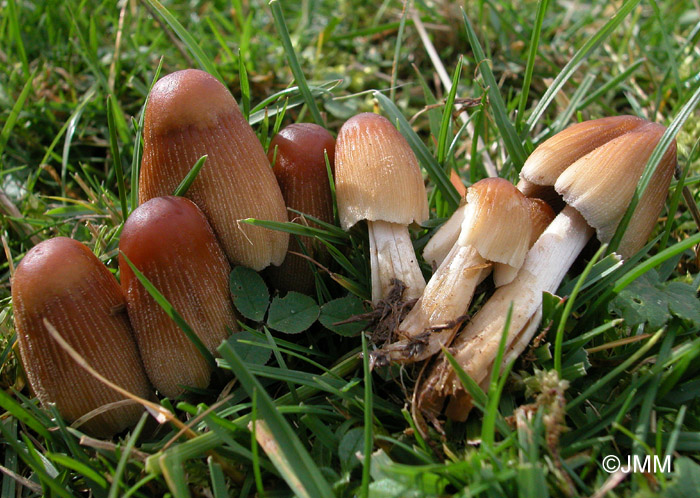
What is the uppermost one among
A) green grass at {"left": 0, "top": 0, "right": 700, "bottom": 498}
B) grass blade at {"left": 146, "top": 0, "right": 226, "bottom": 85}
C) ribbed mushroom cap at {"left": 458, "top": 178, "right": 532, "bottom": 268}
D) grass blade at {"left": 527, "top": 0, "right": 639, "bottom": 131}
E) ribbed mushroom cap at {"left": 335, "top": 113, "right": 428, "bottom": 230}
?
grass blade at {"left": 146, "top": 0, "right": 226, "bottom": 85}

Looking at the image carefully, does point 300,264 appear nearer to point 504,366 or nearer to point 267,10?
point 504,366

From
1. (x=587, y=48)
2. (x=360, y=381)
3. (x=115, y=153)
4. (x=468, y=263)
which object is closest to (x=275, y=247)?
(x=360, y=381)

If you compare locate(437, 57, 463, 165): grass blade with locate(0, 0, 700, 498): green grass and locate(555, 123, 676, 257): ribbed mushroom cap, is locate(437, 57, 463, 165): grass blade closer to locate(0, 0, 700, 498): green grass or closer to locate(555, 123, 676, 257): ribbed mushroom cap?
locate(0, 0, 700, 498): green grass

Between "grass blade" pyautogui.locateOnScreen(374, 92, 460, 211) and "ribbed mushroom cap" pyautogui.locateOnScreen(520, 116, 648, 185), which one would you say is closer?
"ribbed mushroom cap" pyautogui.locateOnScreen(520, 116, 648, 185)

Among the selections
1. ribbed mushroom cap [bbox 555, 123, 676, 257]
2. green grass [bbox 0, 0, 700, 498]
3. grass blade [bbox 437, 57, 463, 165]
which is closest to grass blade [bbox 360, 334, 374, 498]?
green grass [bbox 0, 0, 700, 498]

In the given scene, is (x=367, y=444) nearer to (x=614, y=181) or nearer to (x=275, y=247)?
(x=275, y=247)

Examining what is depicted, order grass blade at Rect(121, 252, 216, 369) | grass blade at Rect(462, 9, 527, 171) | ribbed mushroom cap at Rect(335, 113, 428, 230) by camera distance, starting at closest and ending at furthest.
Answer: grass blade at Rect(121, 252, 216, 369)
ribbed mushroom cap at Rect(335, 113, 428, 230)
grass blade at Rect(462, 9, 527, 171)

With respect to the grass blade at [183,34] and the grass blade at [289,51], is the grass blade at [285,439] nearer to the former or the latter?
the grass blade at [289,51]

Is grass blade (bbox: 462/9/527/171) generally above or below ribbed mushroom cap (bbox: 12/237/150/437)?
above
